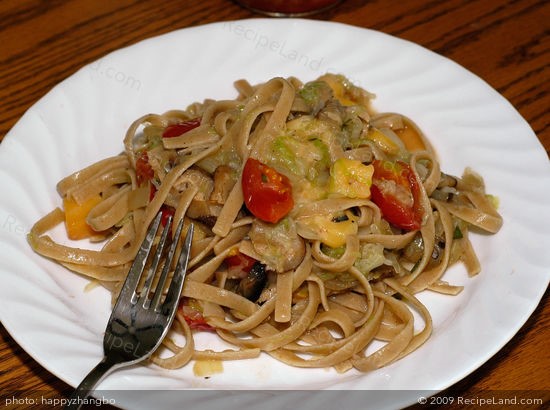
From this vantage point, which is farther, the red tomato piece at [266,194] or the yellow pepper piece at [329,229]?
the yellow pepper piece at [329,229]

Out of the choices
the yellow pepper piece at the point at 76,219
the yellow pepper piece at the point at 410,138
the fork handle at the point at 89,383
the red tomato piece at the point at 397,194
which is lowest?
the fork handle at the point at 89,383

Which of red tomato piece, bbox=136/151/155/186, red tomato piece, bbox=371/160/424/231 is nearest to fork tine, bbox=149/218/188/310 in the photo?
red tomato piece, bbox=136/151/155/186

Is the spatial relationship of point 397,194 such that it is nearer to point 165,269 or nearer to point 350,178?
point 350,178

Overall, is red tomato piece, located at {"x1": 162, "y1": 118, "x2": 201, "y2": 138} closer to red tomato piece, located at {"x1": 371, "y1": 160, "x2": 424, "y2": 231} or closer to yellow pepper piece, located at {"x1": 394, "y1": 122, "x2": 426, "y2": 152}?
red tomato piece, located at {"x1": 371, "y1": 160, "x2": 424, "y2": 231}

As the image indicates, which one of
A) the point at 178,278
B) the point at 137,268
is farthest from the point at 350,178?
the point at 137,268

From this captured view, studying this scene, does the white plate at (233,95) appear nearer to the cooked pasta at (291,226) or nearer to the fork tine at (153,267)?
the cooked pasta at (291,226)

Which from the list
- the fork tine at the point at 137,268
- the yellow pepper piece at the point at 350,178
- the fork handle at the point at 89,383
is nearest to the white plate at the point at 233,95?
the fork handle at the point at 89,383
